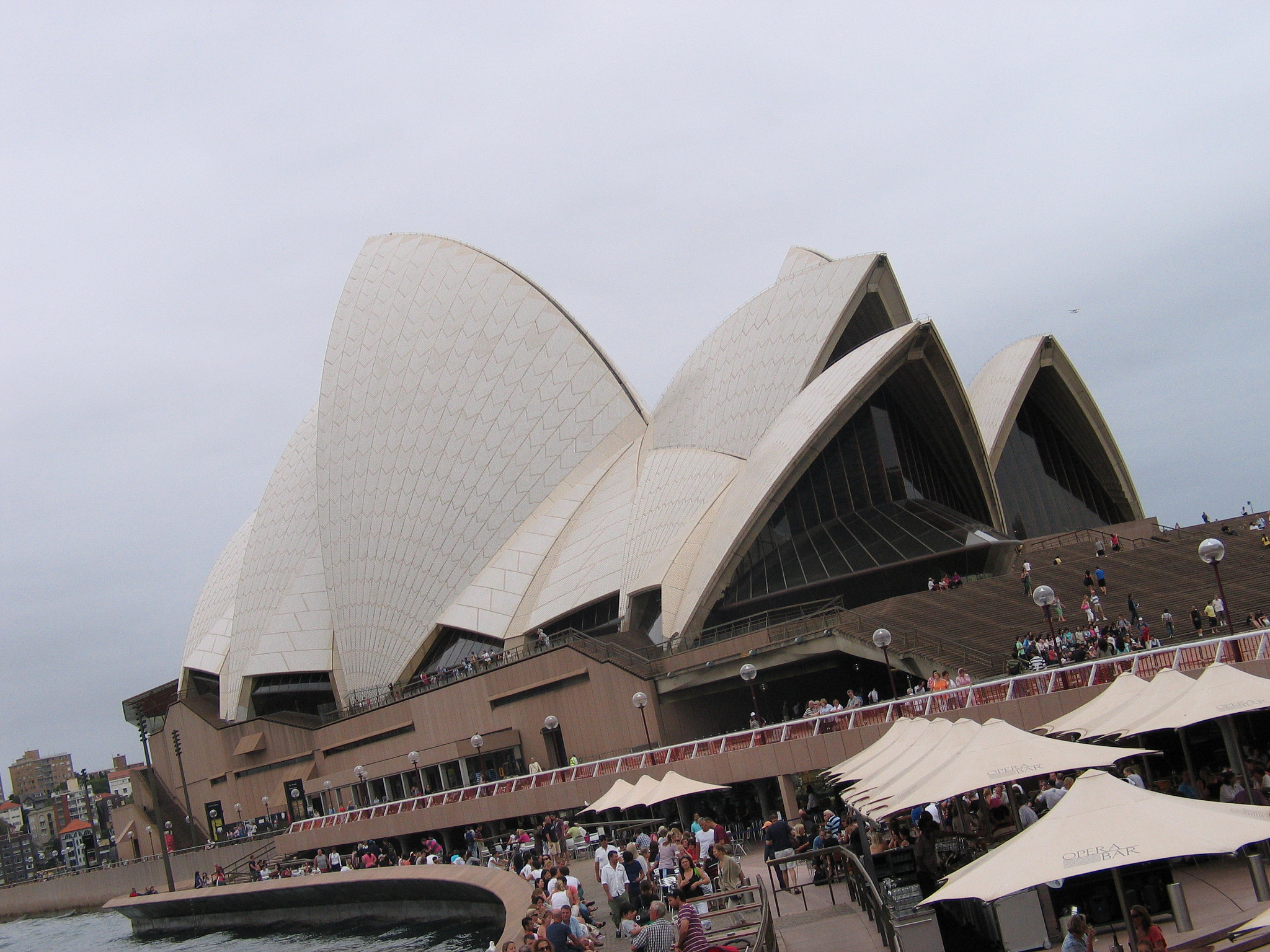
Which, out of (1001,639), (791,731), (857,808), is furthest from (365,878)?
(857,808)

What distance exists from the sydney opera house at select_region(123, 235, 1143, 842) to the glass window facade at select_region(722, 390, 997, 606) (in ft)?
0.28

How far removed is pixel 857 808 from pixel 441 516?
1206 inches

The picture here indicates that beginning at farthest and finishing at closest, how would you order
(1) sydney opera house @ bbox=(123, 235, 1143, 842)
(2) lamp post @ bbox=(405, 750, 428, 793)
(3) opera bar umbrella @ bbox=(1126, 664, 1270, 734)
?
(2) lamp post @ bbox=(405, 750, 428, 793) → (1) sydney opera house @ bbox=(123, 235, 1143, 842) → (3) opera bar umbrella @ bbox=(1126, 664, 1270, 734)

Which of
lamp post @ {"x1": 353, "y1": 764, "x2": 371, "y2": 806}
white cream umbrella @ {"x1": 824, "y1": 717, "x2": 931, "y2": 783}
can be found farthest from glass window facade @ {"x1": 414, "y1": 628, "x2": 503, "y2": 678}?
white cream umbrella @ {"x1": 824, "y1": 717, "x2": 931, "y2": 783}

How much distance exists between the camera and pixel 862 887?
10.9 metres

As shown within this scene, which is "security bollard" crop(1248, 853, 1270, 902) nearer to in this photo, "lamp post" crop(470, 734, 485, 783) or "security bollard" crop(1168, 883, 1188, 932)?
"security bollard" crop(1168, 883, 1188, 932)

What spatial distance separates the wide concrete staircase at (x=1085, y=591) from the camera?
889 inches

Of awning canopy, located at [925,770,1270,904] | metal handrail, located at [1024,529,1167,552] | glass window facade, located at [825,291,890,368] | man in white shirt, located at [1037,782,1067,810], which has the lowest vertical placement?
man in white shirt, located at [1037,782,1067,810]

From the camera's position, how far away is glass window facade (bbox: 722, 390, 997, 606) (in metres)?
29.5

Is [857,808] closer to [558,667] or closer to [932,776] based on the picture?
[932,776]

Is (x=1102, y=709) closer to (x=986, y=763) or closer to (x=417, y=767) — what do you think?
(x=986, y=763)

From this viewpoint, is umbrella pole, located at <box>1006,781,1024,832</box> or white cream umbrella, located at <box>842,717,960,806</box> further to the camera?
umbrella pole, located at <box>1006,781,1024,832</box>

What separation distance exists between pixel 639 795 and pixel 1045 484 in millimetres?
28172

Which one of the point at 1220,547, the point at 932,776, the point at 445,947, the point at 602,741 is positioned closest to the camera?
the point at 932,776
